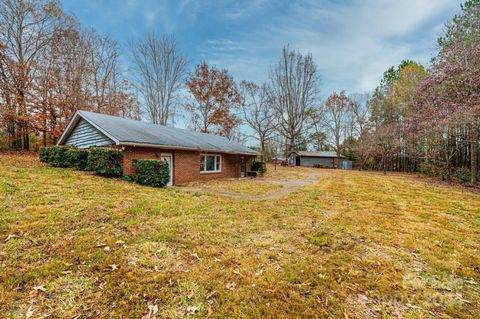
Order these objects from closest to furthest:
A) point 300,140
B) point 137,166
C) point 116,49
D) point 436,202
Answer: point 436,202 < point 137,166 < point 116,49 < point 300,140

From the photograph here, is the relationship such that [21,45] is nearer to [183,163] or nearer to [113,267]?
[183,163]

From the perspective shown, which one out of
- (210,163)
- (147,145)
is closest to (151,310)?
(147,145)

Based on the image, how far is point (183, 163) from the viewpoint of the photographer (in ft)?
41.7

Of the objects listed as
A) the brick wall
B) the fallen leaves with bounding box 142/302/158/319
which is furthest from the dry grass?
the fallen leaves with bounding box 142/302/158/319

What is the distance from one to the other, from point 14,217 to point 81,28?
22.1m

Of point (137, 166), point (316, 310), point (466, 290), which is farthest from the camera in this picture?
point (137, 166)

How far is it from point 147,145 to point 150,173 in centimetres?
151

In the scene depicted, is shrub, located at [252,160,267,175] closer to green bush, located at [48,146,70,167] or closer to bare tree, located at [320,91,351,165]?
green bush, located at [48,146,70,167]

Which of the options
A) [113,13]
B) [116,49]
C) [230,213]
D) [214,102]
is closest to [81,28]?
[116,49]

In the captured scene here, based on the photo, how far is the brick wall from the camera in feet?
33.2

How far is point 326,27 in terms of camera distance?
1315cm

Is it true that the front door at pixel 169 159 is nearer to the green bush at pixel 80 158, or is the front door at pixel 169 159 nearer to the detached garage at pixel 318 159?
the green bush at pixel 80 158

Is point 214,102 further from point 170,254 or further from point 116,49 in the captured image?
point 170,254

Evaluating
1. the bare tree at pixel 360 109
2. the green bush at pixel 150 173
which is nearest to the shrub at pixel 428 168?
the bare tree at pixel 360 109
